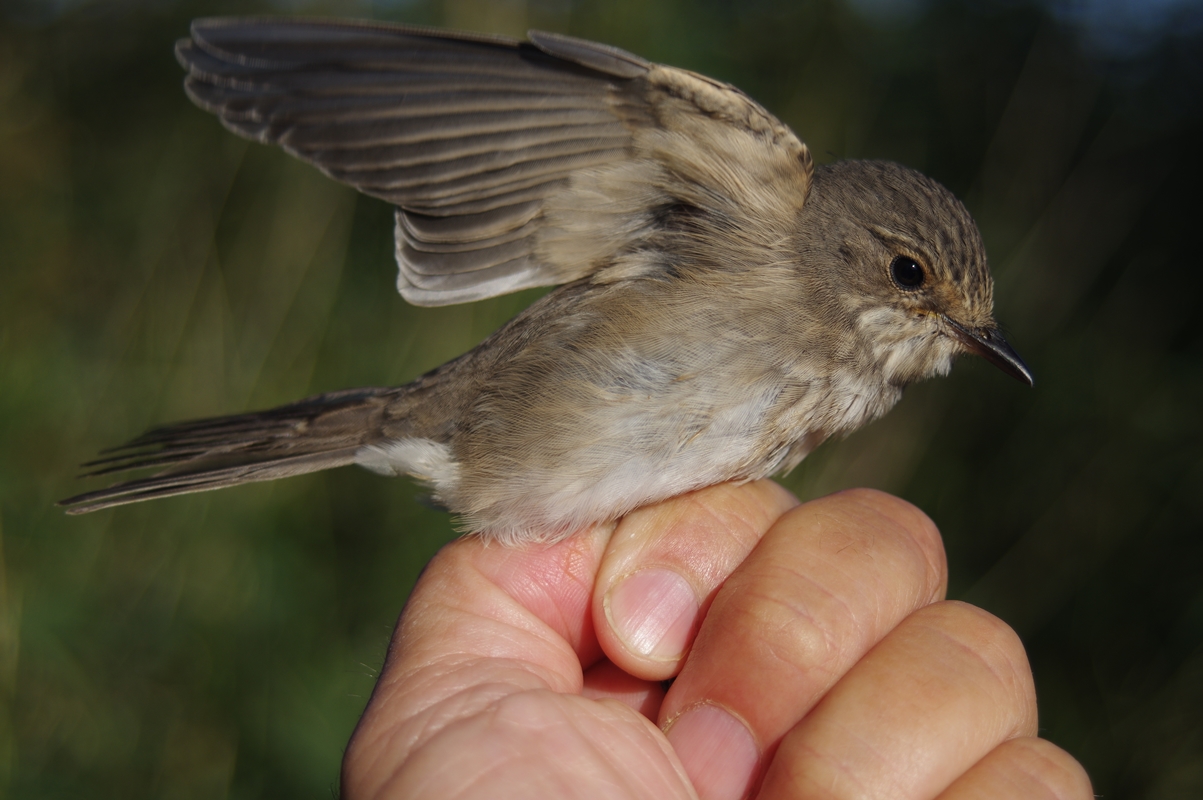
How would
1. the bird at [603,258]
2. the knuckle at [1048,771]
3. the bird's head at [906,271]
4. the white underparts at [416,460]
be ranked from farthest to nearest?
the white underparts at [416,460]
the bird's head at [906,271]
the bird at [603,258]
the knuckle at [1048,771]

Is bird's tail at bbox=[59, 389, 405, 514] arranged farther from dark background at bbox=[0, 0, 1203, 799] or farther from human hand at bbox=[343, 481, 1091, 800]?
dark background at bbox=[0, 0, 1203, 799]

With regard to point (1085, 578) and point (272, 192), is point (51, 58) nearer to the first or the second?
point (272, 192)

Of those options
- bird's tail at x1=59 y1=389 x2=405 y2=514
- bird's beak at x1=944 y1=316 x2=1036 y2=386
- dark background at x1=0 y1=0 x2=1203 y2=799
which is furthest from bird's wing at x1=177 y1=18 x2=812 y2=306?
dark background at x1=0 y1=0 x2=1203 y2=799

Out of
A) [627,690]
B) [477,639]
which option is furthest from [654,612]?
[477,639]

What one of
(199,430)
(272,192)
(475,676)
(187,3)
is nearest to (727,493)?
(475,676)

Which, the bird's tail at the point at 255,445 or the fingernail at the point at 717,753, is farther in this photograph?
the bird's tail at the point at 255,445

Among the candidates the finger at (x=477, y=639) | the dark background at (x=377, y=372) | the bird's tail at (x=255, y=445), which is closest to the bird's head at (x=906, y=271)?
the finger at (x=477, y=639)

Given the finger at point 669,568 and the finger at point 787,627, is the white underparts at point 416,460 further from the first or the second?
the finger at point 787,627
